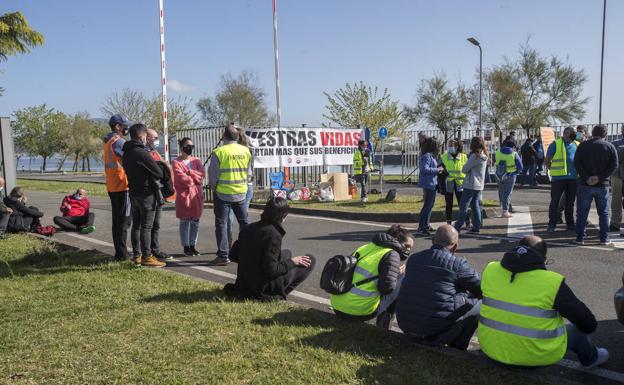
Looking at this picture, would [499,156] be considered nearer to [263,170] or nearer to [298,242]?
[298,242]

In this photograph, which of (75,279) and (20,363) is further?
(75,279)

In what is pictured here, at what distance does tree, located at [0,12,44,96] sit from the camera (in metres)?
13.9

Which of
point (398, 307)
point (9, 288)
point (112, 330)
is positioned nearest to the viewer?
point (398, 307)

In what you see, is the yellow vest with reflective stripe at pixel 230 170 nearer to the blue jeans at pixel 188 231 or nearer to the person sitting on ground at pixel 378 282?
the blue jeans at pixel 188 231

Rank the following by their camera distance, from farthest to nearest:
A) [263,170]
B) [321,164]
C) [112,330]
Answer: [321,164] → [263,170] → [112,330]

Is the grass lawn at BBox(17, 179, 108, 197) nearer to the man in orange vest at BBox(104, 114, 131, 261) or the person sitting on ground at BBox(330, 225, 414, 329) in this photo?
the man in orange vest at BBox(104, 114, 131, 261)

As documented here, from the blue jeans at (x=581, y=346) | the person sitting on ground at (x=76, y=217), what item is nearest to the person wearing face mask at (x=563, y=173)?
the blue jeans at (x=581, y=346)

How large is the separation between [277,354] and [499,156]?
29.1ft

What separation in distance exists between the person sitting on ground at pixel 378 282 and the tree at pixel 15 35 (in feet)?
43.9

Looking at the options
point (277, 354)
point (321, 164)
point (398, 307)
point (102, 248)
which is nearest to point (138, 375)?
point (277, 354)

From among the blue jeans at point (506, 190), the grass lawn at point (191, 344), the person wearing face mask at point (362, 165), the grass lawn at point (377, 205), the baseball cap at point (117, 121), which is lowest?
the grass lawn at point (191, 344)

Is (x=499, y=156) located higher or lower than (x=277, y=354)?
higher

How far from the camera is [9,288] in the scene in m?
6.03

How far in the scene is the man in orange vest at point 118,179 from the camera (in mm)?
7109
